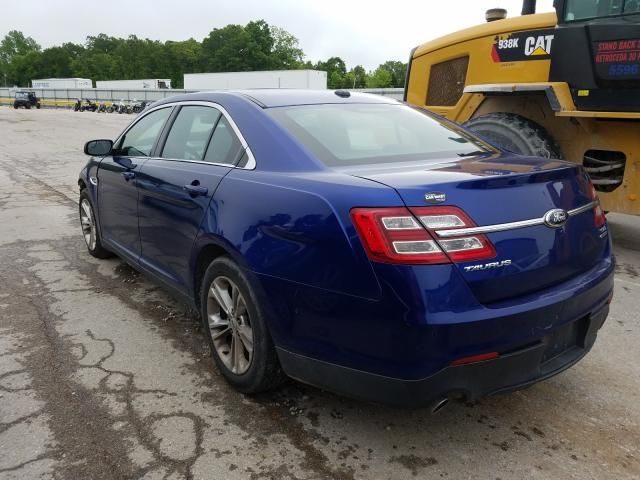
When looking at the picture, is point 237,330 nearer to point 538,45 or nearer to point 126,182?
point 126,182

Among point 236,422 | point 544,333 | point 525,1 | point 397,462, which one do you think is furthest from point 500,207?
point 525,1

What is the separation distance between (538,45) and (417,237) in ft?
14.9

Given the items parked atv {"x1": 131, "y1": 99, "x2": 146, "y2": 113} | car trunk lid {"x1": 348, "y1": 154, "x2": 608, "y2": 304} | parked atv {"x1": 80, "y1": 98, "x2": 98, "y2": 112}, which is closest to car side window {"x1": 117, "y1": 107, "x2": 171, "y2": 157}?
car trunk lid {"x1": 348, "y1": 154, "x2": 608, "y2": 304}

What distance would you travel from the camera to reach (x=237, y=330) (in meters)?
2.93

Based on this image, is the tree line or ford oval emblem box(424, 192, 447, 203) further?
the tree line

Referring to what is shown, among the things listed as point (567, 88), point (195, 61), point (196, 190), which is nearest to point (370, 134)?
point (196, 190)

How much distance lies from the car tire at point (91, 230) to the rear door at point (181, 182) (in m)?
1.48

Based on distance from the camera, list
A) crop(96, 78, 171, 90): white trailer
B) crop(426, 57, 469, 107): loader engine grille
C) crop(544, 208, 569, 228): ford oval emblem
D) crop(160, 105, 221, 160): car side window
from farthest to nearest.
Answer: crop(96, 78, 171, 90): white trailer < crop(426, 57, 469, 107): loader engine grille < crop(160, 105, 221, 160): car side window < crop(544, 208, 569, 228): ford oval emblem

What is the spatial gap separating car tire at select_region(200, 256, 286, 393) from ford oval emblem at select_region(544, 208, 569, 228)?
53.5 inches

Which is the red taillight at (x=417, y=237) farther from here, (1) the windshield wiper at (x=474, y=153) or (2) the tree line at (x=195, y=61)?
(2) the tree line at (x=195, y=61)

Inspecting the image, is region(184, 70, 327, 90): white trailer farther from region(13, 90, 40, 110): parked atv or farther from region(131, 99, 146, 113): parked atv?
region(13, 90, 40, 110): parked atv

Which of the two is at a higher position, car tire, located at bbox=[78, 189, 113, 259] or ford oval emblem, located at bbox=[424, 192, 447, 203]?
ford oval emblem, located at bbox=[424, 192, 447, 203]

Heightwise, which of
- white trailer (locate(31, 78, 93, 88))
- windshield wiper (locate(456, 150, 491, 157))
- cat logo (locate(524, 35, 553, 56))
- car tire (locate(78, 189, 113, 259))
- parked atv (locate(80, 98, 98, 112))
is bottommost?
car tire (locate(78, 189, 113, 259))

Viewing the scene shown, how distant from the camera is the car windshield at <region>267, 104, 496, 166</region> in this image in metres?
2.88
